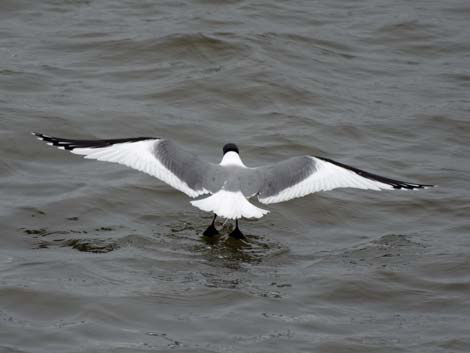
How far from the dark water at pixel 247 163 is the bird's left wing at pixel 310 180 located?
0.50 meters

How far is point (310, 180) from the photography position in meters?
9.20

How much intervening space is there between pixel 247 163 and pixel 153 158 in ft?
7.94

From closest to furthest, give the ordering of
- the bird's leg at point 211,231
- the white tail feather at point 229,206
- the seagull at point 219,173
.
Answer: the white tail feather at point 229,206 → the seagull at point 219,173 → the bird's leg at point 211,231

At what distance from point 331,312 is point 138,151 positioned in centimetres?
246

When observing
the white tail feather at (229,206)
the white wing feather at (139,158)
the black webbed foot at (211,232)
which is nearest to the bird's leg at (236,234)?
the black webbed foot at (211,232)

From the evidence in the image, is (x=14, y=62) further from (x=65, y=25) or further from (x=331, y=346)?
(x=331, y=346)

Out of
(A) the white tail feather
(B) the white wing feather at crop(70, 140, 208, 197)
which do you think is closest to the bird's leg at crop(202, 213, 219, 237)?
(B) the white wing feather at crop(70, 140, 208, 197)

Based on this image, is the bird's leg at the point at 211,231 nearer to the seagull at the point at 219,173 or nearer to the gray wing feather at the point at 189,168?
the seagull at the point at 219,173

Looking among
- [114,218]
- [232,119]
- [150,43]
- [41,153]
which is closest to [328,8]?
[150,43]

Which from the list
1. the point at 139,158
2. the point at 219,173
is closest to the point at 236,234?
the point at 219,173

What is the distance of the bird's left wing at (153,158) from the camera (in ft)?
29.5

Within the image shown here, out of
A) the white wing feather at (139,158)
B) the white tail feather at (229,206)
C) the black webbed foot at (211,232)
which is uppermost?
the white wing feather at (139,158)

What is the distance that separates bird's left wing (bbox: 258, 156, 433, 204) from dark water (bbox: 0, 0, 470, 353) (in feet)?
1.66

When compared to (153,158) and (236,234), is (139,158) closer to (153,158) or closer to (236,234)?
(153,158)
